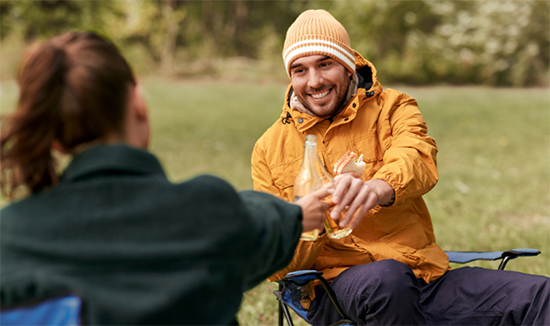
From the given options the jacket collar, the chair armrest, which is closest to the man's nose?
the chair armrest

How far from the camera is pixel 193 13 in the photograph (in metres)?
25.4

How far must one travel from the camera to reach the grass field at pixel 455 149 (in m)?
5.16

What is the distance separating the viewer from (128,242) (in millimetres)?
1132

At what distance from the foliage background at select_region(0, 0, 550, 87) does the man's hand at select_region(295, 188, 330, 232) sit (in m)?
17.2

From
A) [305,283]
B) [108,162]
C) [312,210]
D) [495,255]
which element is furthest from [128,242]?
[495,255]

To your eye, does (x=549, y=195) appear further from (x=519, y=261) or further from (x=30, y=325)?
(x=30, y=325)

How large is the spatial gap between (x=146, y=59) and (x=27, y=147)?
74.9 feet

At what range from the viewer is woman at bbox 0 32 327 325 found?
3.66 feet

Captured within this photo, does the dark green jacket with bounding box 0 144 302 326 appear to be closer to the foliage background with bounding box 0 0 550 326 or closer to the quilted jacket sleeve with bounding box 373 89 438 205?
the quilted jacket sleeve with bounding box 373 89 438 205

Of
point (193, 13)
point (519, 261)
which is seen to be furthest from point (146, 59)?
point (519, 261)

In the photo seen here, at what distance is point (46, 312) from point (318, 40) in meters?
1.61

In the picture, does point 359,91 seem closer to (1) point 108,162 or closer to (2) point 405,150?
(2) point 405,150

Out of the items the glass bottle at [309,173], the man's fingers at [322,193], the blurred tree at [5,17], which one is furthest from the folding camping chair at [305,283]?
the blurred tree at [5,17]

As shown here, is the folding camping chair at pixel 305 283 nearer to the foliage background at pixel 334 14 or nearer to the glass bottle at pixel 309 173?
the glass bottle at pixel 309 173
